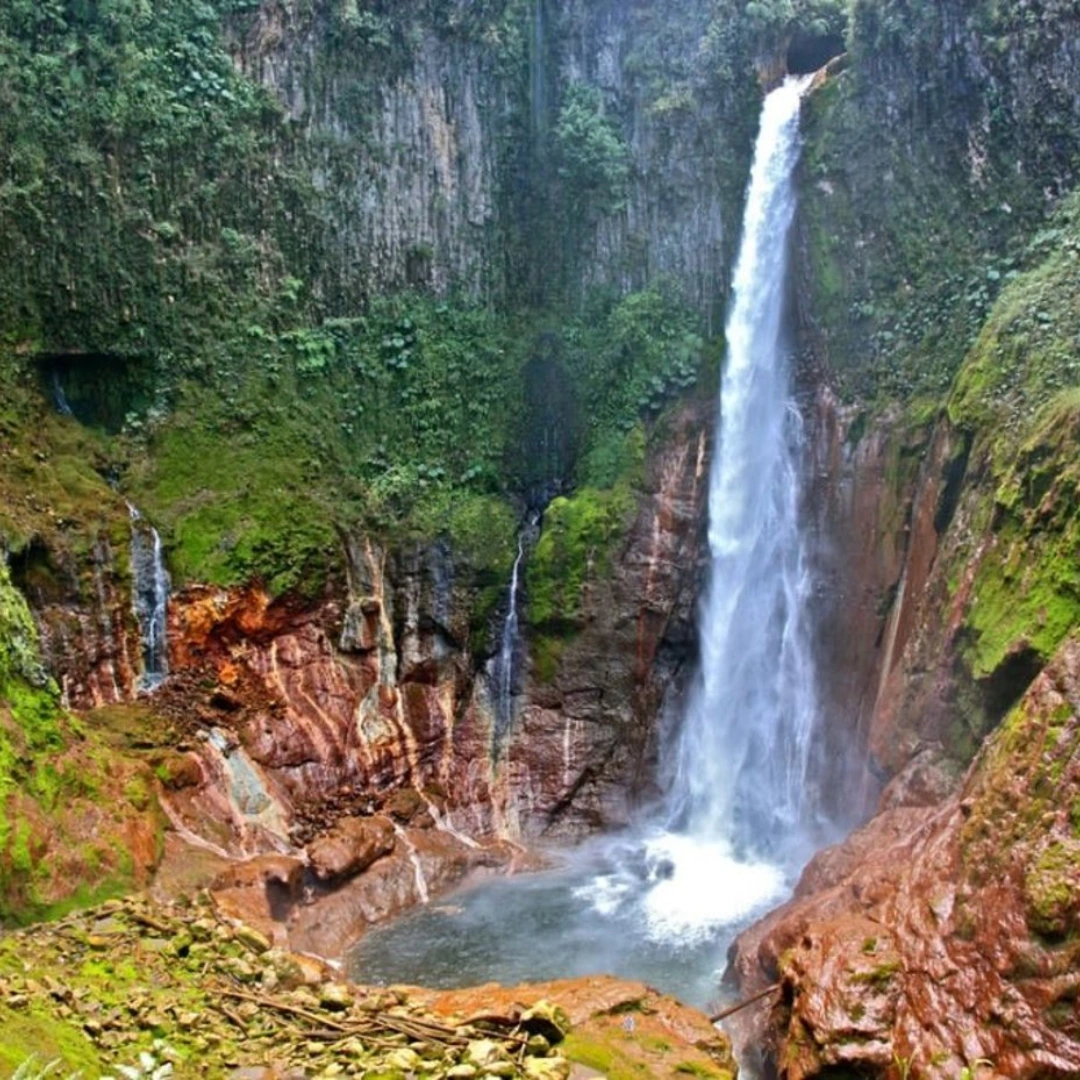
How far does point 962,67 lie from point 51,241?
1401 cm

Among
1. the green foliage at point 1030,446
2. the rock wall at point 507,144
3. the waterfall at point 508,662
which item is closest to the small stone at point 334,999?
the green foliage at point 1030,446

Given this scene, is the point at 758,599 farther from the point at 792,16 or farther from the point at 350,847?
the point at 792,16

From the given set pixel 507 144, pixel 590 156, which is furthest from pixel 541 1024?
pixel 507 144

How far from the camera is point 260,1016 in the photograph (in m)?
8.25

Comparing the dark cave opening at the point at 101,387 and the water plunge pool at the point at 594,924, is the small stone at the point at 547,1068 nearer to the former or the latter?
the water plunge pool at the point at 594,924

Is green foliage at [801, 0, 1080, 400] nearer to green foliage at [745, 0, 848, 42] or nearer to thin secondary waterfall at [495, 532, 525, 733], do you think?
green foliage at [745, 0, 848, 42]

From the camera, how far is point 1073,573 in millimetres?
10312

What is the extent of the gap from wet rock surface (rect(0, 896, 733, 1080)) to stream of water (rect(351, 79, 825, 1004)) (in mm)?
2375

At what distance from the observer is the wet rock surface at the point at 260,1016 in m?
7.22

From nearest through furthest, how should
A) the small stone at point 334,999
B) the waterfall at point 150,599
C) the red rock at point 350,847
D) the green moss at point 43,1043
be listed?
1. the green moss at point 43,1043
2. the small stone at point 334,999
3. the red rock at point 350,847
4. the waterfall at point 150,599

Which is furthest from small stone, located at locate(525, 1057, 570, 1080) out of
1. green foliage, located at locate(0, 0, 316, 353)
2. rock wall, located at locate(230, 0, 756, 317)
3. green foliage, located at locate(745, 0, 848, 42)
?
green foliage, located at locate(745, 0, 848, 42)

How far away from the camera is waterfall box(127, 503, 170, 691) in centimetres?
1557

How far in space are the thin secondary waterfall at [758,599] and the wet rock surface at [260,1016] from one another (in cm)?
648

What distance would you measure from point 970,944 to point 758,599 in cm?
858
